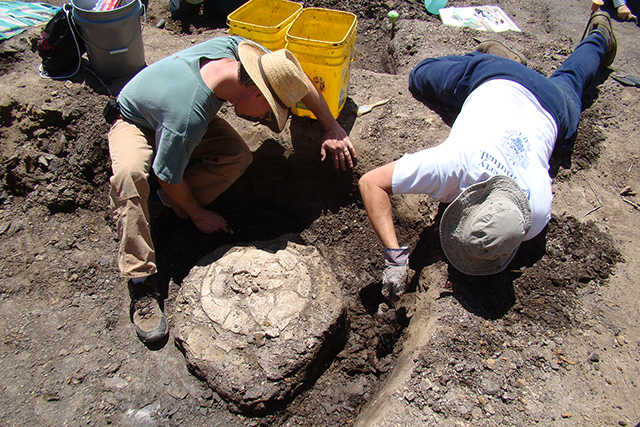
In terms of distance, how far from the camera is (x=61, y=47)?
2568mm

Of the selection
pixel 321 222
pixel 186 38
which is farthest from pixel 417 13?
pixel 321 222

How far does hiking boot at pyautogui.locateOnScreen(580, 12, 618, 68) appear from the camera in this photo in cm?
299

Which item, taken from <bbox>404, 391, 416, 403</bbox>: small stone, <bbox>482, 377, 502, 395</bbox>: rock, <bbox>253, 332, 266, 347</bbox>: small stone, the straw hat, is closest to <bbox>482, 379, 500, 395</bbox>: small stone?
<bbox>482, 377, 502, 395</bbox>: rock

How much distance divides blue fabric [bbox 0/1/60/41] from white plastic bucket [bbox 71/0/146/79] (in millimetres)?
815

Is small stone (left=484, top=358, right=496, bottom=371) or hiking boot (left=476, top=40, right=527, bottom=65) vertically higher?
hiking boot (left=476, top=40, right=527, bottom=65)

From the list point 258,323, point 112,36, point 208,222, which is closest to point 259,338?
point 258,323

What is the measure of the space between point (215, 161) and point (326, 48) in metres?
0.96

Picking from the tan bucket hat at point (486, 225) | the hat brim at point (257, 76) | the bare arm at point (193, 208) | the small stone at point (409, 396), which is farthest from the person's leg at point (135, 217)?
the tan bucket hat at point (486, 225)

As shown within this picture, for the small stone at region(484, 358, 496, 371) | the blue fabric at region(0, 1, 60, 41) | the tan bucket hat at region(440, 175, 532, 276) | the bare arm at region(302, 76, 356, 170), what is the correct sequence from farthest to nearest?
the blue fabric at region(0, 1, 60, 41)
the bare arm at region(302, 76, 356, 170)
the small stone at region(484, 358, 496, 371)
the tan bucket hat at region(440, 175, 532, 276)

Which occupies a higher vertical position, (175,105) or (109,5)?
(109,5)

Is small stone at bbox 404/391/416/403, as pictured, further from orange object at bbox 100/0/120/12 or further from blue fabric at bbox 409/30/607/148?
orange object at bbox 100/0/120/12

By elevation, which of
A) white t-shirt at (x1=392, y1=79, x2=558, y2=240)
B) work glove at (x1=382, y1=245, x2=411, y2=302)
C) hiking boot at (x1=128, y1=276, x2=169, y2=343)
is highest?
white t-shirt at (x1=392, y1=79, x2=558, y2=240)

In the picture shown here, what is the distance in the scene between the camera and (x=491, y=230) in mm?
1556

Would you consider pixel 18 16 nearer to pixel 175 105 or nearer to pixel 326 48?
pixel 175 105
